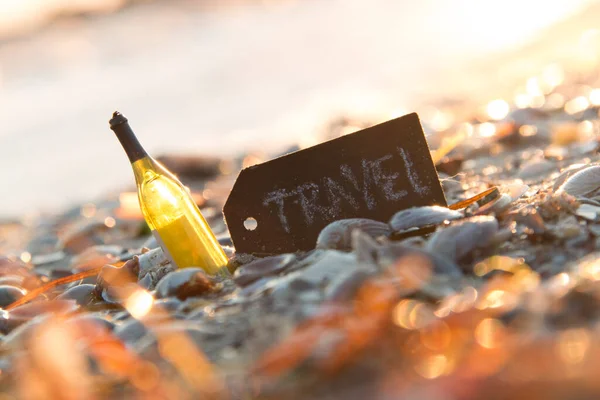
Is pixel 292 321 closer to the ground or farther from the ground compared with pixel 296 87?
closer to the ground

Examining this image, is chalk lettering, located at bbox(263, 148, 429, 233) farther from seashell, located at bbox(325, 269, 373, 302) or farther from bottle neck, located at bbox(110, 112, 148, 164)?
seashell, located at bbox(325, 269, 373, 302)

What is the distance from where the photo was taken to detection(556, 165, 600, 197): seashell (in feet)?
7.68

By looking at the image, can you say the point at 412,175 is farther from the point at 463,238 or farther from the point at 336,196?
the point at 463,238

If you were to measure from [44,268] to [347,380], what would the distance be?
2741 mm

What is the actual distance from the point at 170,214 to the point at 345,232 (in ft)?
2.24

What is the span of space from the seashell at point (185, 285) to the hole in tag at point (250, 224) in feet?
1.29

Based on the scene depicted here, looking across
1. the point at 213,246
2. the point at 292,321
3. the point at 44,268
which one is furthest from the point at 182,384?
the point at 44,268

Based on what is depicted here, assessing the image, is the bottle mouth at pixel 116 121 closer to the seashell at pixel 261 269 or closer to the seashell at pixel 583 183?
the seashell at pixel 261 269

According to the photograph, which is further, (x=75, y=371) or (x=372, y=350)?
(x=75, y=371)

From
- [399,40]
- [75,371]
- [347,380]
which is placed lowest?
[347,380]

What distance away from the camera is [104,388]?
59.2 inches

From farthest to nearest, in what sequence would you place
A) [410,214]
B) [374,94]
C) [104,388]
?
[374,94], [410,214], [104,388]

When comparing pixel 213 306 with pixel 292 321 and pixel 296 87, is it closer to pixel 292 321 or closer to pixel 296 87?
pixel 292 321

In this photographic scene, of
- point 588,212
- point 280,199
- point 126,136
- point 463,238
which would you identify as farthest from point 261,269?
point 588,212
